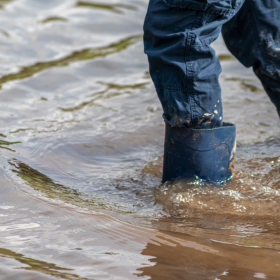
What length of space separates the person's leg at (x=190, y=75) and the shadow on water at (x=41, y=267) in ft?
2.25

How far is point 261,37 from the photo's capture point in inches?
69.4

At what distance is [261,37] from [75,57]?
217 cm

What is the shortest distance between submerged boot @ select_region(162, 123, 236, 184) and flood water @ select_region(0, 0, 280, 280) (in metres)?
0.06

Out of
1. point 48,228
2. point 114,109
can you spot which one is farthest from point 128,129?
point 48,228

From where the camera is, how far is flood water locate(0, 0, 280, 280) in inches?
45.4

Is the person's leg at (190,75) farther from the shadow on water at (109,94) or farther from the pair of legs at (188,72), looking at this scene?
the shadow on water at (109,94)

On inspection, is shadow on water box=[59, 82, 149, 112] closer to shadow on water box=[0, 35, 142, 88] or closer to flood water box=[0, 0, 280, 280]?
flood water box=[0, 0, 280, 280]

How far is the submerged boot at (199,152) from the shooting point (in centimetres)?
157

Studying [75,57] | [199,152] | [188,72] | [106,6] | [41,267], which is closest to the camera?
[41,267]

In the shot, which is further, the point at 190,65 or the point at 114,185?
the point at 114,185

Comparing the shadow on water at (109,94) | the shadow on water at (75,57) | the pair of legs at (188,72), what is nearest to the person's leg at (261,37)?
the pair of legs at (188,72)

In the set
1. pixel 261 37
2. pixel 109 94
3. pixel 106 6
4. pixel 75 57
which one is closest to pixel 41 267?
pixel 261 37

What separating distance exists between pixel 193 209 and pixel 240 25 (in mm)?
883

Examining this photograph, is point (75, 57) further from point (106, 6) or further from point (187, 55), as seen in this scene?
point (187, 55)
